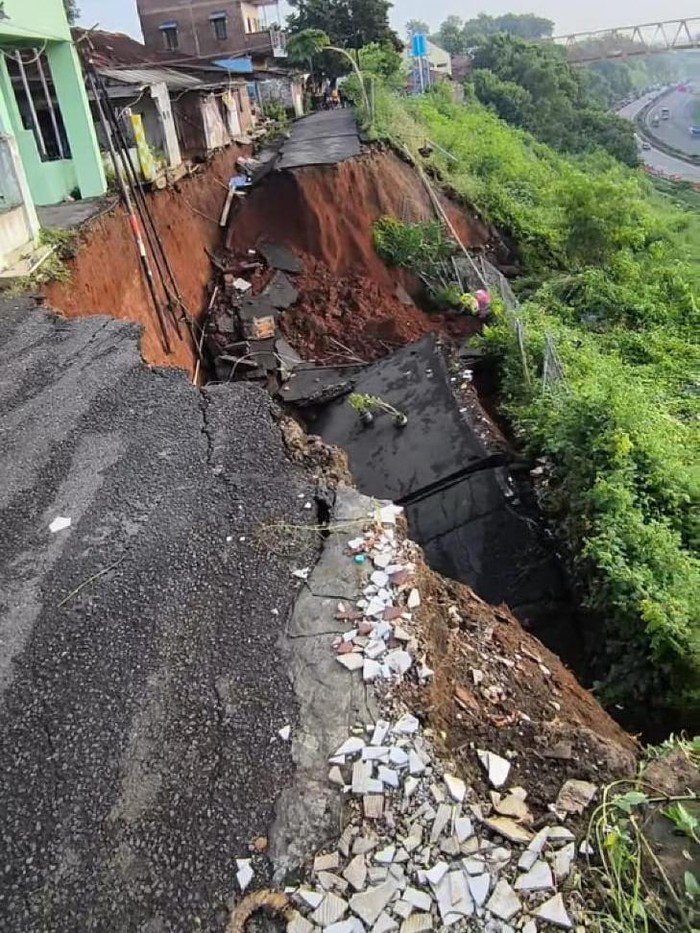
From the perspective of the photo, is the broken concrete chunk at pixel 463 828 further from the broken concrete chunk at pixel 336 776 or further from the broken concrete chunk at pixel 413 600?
the broken concrete chunk at pixel 413 600

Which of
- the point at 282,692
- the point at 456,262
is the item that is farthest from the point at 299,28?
the point at 282,692

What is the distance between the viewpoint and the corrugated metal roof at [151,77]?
597 inches

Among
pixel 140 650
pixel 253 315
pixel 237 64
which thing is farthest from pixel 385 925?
pixel 237 64

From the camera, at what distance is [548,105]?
40.8 meters

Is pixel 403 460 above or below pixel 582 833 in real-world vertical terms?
below

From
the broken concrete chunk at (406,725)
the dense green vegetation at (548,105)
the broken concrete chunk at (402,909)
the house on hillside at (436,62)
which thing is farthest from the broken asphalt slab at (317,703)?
the house on hillside at (436,62)

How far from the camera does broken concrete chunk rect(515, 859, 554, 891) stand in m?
2.46

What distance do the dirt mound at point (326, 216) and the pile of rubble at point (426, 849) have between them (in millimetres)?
12063

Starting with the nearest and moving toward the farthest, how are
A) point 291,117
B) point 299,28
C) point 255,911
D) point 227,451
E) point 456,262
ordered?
1. point 255,911
2. point 227,451
3. point 456,262
4. point 291,117
5. point 299,28

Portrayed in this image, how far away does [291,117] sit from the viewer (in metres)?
26.8

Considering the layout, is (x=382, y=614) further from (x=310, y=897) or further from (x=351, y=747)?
(x=310, y=897)

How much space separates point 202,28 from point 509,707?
38.7 m

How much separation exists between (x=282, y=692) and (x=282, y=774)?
40 centimetres

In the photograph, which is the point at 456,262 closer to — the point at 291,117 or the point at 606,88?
the point at 291,117
